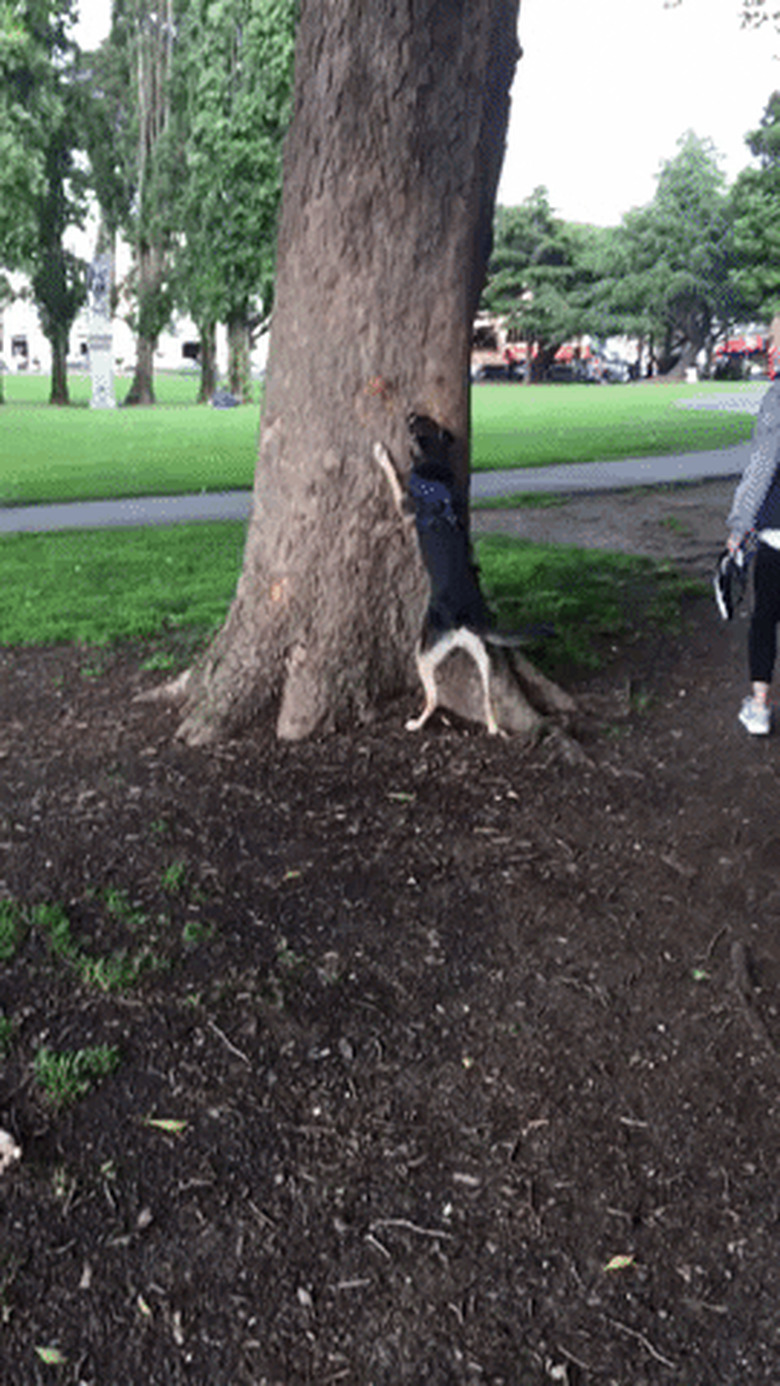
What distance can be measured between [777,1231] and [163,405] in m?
45.0

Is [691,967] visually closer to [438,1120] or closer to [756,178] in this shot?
[438,1120]

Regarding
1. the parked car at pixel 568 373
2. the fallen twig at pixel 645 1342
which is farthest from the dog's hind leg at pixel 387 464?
the parked car at pixel 568 373

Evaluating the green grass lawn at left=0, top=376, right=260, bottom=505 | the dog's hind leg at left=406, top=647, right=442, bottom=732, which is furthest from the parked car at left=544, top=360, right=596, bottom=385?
the dog's hind leg at left=406, top=647, right=442, bottom=732

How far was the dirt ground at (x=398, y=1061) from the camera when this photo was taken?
267 cm

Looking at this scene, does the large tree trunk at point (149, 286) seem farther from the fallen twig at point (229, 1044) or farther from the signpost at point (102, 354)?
the fallen twig at point (229, 1044)

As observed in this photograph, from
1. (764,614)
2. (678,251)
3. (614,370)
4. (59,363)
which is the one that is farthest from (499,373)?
(764,614)

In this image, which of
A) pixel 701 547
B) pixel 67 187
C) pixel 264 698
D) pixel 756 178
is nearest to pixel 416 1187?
pixel 264 698

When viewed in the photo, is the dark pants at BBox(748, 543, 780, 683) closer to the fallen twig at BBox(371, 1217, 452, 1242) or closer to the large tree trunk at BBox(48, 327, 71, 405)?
the fallen twig at BBox(371, 1217, 452, 1242)

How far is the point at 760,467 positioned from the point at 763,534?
0.28m

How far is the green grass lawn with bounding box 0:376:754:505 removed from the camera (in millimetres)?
16547

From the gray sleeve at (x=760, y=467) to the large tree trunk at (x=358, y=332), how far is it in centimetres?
119

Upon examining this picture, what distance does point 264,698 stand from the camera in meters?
5.64

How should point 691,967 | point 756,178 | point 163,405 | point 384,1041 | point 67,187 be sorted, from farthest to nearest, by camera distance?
point 756,178
point 163,405
point 67,187
point 691,967
point 384,1041

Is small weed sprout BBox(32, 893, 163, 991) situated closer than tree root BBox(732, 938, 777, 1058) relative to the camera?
No
